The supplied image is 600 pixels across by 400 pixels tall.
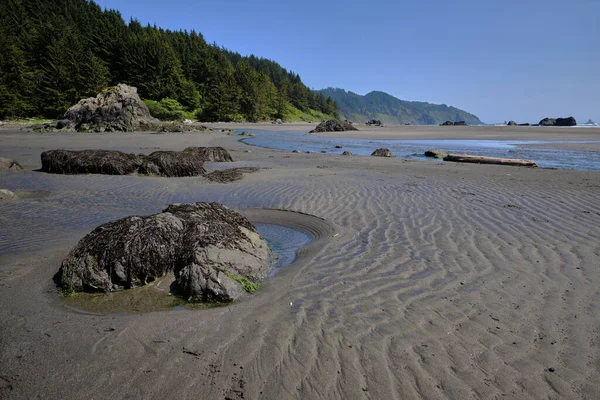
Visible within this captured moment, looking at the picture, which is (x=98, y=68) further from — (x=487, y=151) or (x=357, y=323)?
(x=357, y=323)

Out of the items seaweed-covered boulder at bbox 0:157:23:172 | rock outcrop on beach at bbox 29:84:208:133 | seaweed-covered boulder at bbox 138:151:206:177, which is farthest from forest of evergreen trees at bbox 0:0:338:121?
seaweed-covered boulder at bbox 138:151:206:177

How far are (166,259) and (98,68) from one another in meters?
66.0

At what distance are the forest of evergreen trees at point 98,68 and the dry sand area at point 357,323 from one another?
2121 inches

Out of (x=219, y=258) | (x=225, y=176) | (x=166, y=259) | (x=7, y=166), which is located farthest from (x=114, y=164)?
(x=219, y=258)

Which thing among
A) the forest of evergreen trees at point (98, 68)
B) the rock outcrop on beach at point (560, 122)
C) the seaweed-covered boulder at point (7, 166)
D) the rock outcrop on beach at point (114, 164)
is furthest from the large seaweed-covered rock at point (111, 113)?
the rock outcrop on beach at point (560, 122)

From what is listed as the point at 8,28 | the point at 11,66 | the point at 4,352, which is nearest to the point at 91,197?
the point at 4,352

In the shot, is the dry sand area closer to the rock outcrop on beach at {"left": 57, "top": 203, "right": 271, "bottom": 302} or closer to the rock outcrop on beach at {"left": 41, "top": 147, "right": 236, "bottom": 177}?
the rock outcrop on beach at {"left": 57, "top": 203, "right": 271, "bottom": 302}

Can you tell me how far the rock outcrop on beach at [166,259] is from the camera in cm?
405

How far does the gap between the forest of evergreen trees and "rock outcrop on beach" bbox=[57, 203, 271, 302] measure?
52.9m

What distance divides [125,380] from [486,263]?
475cm

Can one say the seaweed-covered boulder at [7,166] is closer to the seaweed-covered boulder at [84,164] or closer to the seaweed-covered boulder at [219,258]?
the seaweed-covered boulder at [84,164]

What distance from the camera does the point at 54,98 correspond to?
5106 centimetres

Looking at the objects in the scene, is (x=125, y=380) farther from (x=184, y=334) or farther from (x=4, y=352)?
(x=4, y=352)

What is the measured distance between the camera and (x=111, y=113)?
1422 inches
